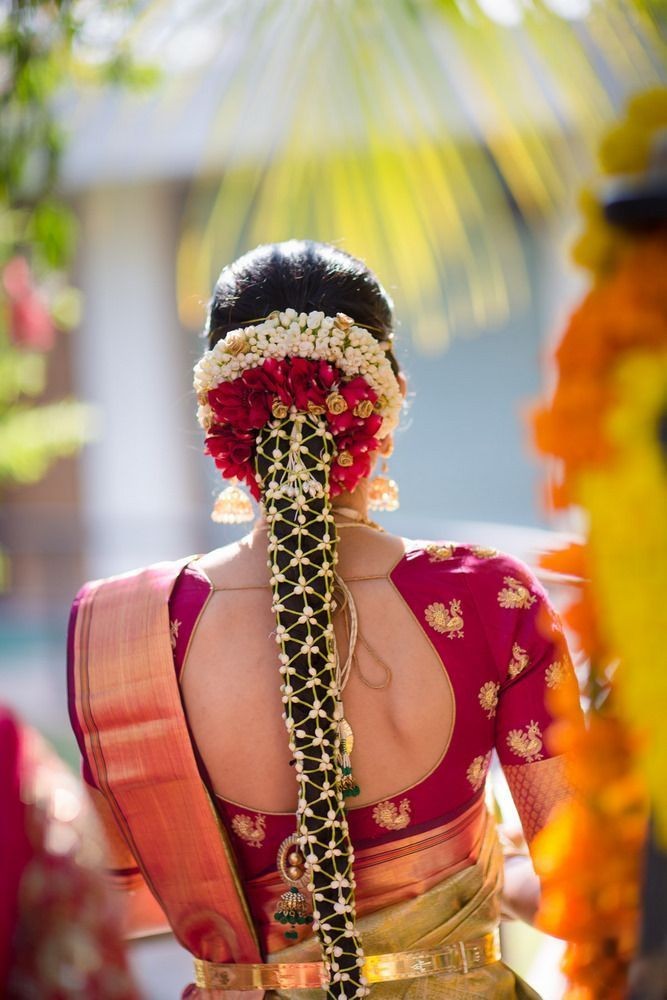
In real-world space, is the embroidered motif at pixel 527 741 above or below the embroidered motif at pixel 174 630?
below

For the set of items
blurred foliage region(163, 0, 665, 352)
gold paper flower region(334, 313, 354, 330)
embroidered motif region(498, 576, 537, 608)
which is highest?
blurred foliage region(163, 0, 665, 352)

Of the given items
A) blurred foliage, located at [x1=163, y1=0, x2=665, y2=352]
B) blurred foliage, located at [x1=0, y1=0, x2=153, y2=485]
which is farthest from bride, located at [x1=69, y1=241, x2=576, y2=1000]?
blurred foliage, located at [x1=0, y1=0, x2=153, y2=485]

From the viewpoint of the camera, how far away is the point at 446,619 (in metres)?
1.38

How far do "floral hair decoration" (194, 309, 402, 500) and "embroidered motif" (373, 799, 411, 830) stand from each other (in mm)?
402

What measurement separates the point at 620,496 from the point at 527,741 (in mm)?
653

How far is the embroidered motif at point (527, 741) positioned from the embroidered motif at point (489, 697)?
0.04 m

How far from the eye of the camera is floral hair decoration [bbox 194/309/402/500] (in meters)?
1.39

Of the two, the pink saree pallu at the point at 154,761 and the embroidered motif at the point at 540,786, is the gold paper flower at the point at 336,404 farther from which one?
the embroidered motif at the point at 540,786

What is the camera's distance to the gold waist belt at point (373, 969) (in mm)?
1372

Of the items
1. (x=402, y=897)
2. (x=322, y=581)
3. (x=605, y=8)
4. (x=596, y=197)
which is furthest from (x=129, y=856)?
(x=605, y=8)

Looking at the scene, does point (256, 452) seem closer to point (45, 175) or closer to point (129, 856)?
point (129, 856)

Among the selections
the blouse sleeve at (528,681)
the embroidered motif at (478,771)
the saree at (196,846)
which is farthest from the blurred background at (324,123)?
the saree at (196,846)

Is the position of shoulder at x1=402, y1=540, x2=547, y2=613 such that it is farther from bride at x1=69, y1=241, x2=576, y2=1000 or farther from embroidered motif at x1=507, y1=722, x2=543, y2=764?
embroidered motif at x1=507, y1=722, x2=543, y2=764

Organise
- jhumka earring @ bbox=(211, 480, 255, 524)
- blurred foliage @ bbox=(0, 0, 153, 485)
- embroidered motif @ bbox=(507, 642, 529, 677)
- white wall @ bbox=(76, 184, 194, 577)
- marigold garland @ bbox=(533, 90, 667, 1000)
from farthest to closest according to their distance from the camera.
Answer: white wall @ bbox=(76, 184, 194, 577)
blurred foliage @ bbox=(0, 0, 153, 485)
jhumka earring @ bbox=(211, 480, 255, 524)
embroidered motif @ bbox=(507, 642, 529, 677)
marigold garland @ bbox=(533, 90, 667, 1000)
